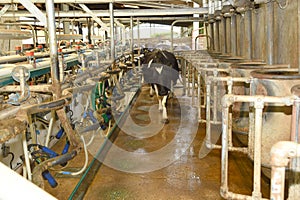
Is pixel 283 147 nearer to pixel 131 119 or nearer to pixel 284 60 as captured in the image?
pixel 284 60

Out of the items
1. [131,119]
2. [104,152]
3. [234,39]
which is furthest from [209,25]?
[104,152]

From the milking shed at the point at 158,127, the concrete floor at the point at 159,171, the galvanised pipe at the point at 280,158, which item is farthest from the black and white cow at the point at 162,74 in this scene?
the galvanised pipe at the point at 280,158

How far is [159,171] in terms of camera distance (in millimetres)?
3541

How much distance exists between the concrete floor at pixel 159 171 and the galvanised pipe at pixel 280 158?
180cm

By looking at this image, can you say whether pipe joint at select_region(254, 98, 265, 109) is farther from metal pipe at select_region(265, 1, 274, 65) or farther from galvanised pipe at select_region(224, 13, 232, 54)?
galvanised pipe at select_region(224, 13, 232, 54)

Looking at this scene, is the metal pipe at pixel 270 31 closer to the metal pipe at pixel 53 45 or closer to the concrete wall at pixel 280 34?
the concrete wall at pixel 280 34

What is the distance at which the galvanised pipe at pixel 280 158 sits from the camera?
3.84 feet

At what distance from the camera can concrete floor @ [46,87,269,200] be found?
3.03 m

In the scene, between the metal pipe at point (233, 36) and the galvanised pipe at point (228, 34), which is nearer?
the metal pipe at point (233, 36)

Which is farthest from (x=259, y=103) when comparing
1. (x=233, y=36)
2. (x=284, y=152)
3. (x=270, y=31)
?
(x=233, y=36)

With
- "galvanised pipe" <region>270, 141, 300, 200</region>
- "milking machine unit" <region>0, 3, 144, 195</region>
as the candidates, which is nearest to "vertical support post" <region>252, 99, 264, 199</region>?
"galvanised pipe" <region>270, 141, 300, 200</region>

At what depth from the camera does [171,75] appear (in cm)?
591

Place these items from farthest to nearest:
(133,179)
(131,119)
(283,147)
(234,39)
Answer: (234,39) → (131,119) → (133,179) → (283,147)

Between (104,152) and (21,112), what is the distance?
96.2 inches
